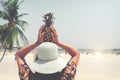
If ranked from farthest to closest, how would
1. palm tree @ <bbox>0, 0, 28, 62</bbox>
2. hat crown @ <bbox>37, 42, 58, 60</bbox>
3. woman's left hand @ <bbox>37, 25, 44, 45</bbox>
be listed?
palm tree @ <bbox>0, 0, 28, 62</bbox>, woman's left hand @ <bbox>37, 25, 44, 45</bbox>, hat crown @ <bbox>37, 42, 58, 60</bbox>

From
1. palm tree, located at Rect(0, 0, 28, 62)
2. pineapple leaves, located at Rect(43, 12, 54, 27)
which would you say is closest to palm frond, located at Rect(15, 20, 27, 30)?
palm tree, located at Rect(0, 0, 28, 62)

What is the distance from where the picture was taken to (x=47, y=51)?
3.60 meters

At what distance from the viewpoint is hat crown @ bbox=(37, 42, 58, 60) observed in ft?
11.8

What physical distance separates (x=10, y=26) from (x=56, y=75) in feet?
102

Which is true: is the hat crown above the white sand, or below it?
above

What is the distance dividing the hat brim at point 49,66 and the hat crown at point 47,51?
52mm

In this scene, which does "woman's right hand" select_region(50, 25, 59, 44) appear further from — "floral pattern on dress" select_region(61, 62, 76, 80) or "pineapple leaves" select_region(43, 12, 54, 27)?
"floral pattern on dress" select_region(61, 62, 76, 80)

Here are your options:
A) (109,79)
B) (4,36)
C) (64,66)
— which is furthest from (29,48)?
(109,79)

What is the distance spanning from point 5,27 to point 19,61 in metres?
31.0

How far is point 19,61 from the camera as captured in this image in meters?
3.79

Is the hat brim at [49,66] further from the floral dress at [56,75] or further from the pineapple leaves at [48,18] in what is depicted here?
the pineapple leaves at [48,18]

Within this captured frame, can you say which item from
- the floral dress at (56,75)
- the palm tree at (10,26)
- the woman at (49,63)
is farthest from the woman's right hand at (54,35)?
the palm tree at (10,26)

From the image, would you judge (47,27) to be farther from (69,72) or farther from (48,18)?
(69,72)

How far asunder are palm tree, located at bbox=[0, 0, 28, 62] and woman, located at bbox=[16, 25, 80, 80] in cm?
2958
